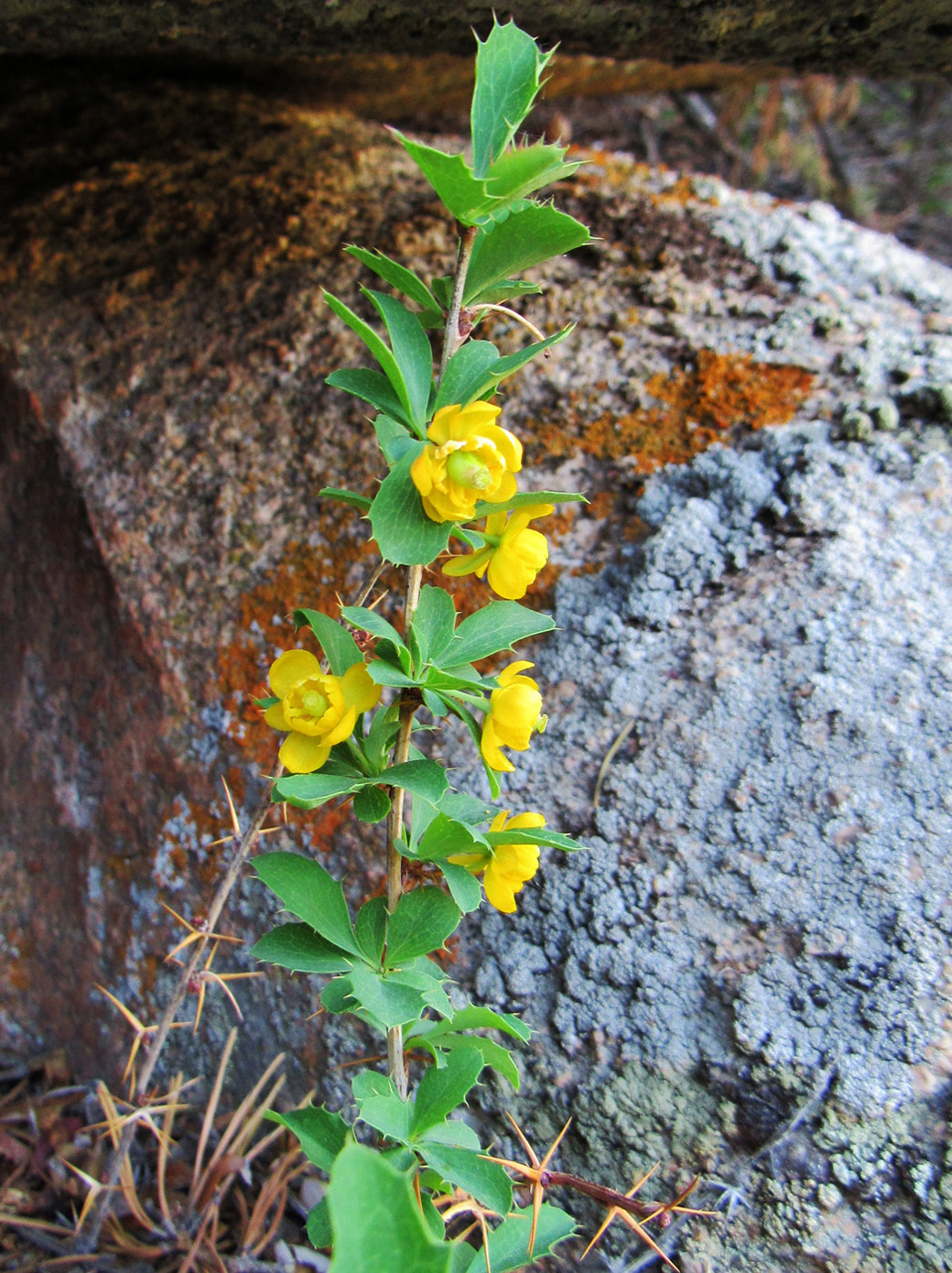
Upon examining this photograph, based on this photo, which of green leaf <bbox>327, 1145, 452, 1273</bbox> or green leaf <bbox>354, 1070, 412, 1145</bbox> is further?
green leaf <bbox>354, 1070, 412, 1145</bbox>

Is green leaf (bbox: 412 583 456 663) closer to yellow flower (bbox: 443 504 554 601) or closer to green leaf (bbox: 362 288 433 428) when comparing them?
yellow flower (bbox: 443 504 554 601)

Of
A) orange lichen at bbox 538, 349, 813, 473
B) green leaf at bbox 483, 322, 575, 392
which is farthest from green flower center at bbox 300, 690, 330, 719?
orange lichen at bbox 538, 349, 813, 473

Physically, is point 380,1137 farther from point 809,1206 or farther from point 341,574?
point 341,574

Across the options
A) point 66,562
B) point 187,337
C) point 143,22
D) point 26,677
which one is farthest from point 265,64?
point 26,677

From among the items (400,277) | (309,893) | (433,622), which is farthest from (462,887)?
(400,277)

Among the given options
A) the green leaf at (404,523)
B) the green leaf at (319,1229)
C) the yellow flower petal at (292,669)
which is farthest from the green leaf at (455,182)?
the green leaf at (319,1229)

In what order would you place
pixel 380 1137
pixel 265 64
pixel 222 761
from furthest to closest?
1. pixel 265 64
2. pixel 222 761
3. pixel 380 1137
